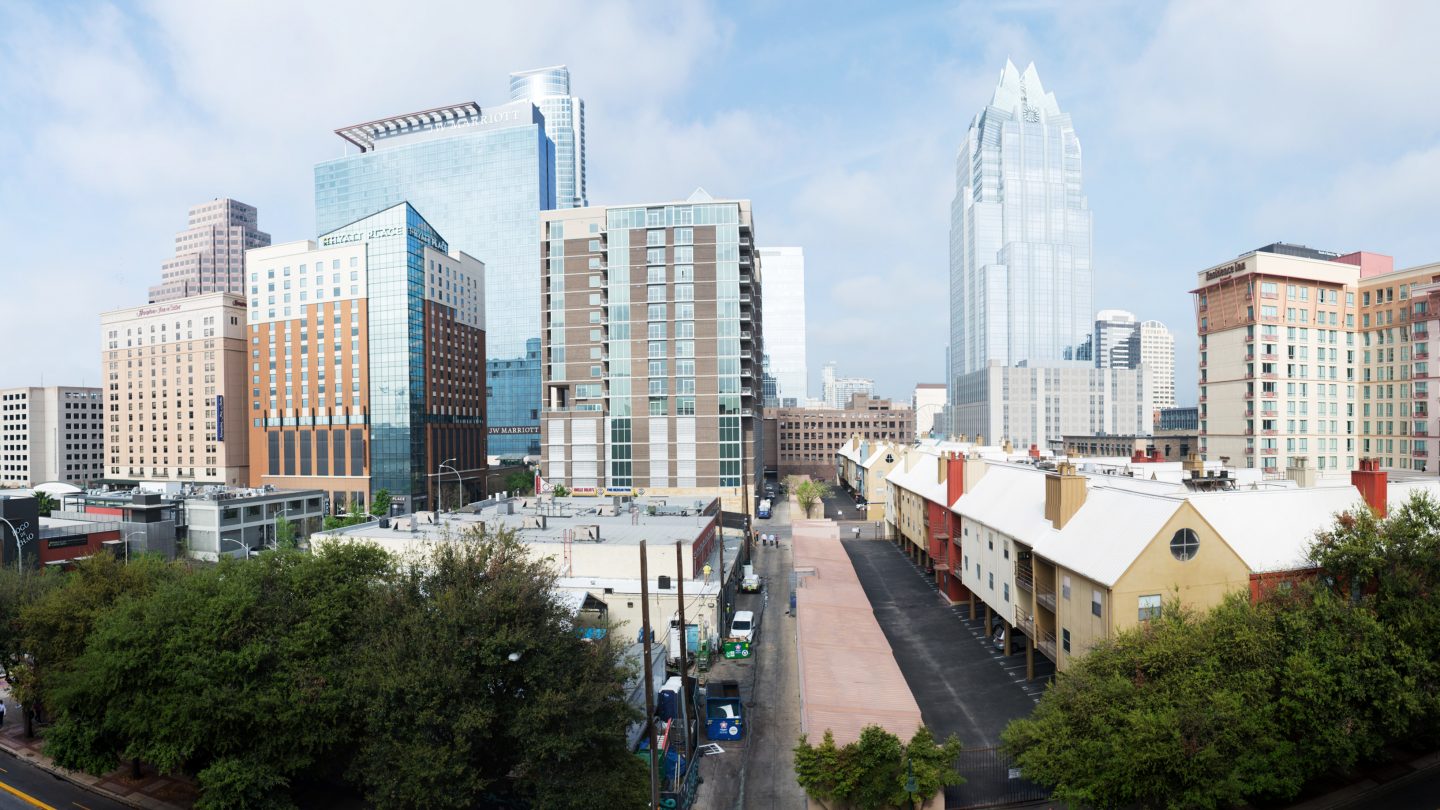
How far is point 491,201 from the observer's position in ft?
630

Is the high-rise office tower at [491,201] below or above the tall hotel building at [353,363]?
above

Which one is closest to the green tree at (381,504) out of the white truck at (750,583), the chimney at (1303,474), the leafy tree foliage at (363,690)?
the white truck at (750,583)

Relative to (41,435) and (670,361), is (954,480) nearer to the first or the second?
(670,361)

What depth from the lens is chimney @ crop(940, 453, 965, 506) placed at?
52.2 metres

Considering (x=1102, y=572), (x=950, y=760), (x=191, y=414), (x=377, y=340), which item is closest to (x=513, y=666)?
(x=950, y=760)

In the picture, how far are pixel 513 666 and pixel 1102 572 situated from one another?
23.5 metres

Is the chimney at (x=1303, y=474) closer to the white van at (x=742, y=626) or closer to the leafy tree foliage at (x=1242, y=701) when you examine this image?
the leafy tree foliage at (x=1242, y=701)

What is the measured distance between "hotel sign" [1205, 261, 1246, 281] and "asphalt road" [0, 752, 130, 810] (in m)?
102

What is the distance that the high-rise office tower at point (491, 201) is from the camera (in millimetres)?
190500

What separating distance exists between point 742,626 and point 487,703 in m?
25.6

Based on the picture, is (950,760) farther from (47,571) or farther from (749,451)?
(749,451)

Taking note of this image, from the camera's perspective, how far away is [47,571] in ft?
136

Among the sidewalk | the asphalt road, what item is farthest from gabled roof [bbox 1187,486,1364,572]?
the asphalt road

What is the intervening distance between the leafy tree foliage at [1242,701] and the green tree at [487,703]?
13.6 metres
